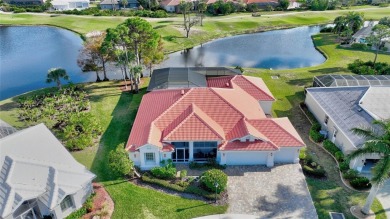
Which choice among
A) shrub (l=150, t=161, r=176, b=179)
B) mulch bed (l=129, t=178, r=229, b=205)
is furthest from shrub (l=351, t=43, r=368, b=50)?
shrub (l=150, t=161, r=176, b=179)

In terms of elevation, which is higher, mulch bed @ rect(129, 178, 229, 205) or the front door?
the front door

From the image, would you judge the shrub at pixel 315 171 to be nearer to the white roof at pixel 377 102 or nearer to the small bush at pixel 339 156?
the small bush at pixel 339 156

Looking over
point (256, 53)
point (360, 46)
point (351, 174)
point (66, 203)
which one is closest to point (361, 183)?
point (351, 174)

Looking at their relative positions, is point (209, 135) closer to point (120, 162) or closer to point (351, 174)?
point (120, 162)

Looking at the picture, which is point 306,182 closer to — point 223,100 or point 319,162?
point 319,162

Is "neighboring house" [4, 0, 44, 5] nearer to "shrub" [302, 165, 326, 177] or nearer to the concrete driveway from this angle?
"shrub" [302, 165, 326, 177]

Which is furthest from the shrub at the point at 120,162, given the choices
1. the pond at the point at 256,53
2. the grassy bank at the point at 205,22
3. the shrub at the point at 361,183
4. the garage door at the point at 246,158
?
the grassy bank at the point at 205,22
